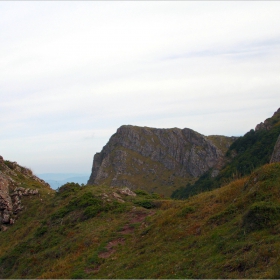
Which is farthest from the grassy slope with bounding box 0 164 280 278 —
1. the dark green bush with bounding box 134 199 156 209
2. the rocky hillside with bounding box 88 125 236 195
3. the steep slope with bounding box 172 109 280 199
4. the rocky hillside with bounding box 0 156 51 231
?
the rocky hillside with bounding box 88 125 236 195

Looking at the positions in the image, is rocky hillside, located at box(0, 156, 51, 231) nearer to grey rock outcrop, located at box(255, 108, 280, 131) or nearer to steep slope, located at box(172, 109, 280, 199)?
steep slope, located at box(172, 109, 280, 199)

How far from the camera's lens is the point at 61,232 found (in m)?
19.1

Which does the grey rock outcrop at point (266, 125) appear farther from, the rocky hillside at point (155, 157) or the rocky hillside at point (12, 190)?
the rocky hillside at point (155, 157)

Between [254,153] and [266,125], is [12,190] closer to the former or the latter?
[254,153]

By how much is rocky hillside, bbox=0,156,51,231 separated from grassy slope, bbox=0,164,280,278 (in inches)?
69.5

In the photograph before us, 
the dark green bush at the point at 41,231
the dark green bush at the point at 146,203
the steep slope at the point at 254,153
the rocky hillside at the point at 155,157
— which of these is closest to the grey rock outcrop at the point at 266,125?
the steep slope at the point at 254,153

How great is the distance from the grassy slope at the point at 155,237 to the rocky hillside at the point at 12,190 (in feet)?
5.79

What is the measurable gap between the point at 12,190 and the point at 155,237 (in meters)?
17.1

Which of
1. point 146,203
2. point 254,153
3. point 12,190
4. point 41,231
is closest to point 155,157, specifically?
point 254,153

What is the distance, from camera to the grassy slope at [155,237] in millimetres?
10016

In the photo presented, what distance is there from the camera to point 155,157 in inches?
6068

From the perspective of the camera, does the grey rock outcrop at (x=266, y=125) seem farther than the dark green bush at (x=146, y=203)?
Yes

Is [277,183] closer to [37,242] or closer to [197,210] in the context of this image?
[197,210]

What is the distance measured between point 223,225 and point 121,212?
8.33 m
